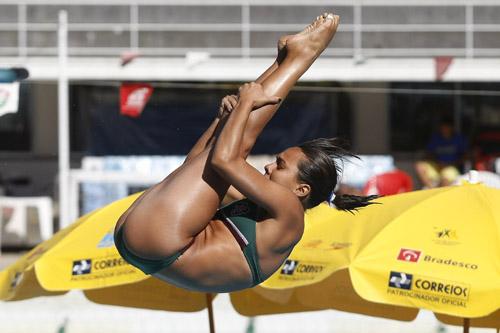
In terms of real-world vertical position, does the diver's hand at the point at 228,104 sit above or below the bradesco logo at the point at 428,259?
above

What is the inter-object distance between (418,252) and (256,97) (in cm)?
268

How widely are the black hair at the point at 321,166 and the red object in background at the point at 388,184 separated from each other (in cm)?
713

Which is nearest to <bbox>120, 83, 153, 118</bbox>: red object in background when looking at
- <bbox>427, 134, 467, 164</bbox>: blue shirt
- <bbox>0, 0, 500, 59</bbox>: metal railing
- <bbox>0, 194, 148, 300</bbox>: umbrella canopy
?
<bbox>0, 0, 500, 59</bbox>: metal railing

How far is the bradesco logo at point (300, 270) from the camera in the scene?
6.69 metres

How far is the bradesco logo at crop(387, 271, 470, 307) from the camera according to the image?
602 centimetres

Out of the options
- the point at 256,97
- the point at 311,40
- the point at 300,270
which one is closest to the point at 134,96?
the point at 300,270

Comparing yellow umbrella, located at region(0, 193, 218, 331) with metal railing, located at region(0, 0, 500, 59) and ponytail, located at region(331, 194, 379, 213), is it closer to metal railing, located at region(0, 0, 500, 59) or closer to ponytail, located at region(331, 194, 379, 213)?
ponytail, located at region(331, 194, 379, 213)

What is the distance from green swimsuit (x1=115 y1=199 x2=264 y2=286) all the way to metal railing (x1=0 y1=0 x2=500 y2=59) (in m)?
9.66

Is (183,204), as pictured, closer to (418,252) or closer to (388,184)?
(418,252)

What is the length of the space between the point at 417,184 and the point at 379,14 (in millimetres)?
2233

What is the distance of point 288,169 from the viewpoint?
13.6 ft

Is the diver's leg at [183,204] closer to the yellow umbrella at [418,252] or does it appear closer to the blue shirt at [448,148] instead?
the yellow umbrella at [418,252]

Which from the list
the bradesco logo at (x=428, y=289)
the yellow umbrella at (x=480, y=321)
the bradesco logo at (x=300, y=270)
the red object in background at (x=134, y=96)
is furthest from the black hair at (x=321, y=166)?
the red object in background at (x=134, y=96)

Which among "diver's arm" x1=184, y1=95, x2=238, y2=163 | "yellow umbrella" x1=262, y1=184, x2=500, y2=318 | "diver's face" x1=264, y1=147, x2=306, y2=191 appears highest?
"diver's arm" x1=184, y1=95, x2=238, y2=163
